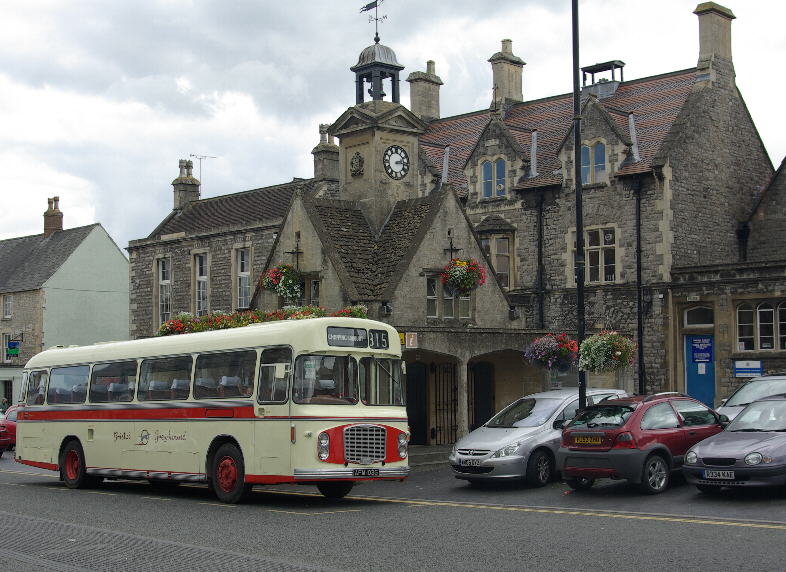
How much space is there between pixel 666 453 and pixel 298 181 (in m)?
33.9

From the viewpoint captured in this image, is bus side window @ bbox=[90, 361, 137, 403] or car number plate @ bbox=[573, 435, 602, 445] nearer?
car number plate @ bbox=[573, 435, 602, 445]

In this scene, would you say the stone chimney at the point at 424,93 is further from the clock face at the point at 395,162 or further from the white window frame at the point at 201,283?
the clock face at the point at 395,162

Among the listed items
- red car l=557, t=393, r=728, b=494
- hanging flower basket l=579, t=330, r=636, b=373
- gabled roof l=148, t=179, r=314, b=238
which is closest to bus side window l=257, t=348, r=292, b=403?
red car l=557, t=393, r=728, b=494

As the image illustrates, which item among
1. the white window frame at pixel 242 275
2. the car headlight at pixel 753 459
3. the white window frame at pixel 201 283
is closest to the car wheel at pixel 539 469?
the car headlight at pixel 753 459

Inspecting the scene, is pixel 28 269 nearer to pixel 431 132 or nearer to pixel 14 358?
pixel 14 358

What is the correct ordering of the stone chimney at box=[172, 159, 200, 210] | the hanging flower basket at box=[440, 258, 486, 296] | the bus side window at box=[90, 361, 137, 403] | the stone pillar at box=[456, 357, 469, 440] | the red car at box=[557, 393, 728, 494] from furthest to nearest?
1. the stone chimney at box=[172, 159, 200, 210]
2. the hanging flower basket at box=[440, 258, 486, 296]
3. the stone pillar at box=[456, 357, 469, 440]
4. the bus side window at box=[90, 361, 137, 403]
5. the red car at box=[557, 393, 728, 494]

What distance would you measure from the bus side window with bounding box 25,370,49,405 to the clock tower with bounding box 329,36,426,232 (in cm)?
930

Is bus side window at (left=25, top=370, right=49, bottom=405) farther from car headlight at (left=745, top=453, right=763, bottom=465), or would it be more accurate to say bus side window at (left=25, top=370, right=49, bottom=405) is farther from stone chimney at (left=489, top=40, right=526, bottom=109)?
stone chimney at (left=489, top=40, right=526, bottom=109)

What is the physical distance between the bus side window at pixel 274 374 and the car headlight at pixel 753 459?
7073mm

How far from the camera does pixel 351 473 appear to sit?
55.4 ft

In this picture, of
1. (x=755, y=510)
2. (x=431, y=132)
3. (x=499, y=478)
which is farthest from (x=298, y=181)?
(x=755, y=510)

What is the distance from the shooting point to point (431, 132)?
51.2 metres

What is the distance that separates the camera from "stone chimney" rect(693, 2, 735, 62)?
3966 cm

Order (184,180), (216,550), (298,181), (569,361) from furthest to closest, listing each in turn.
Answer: (184,180)
(298,181)
(569,361)
(216,550)
